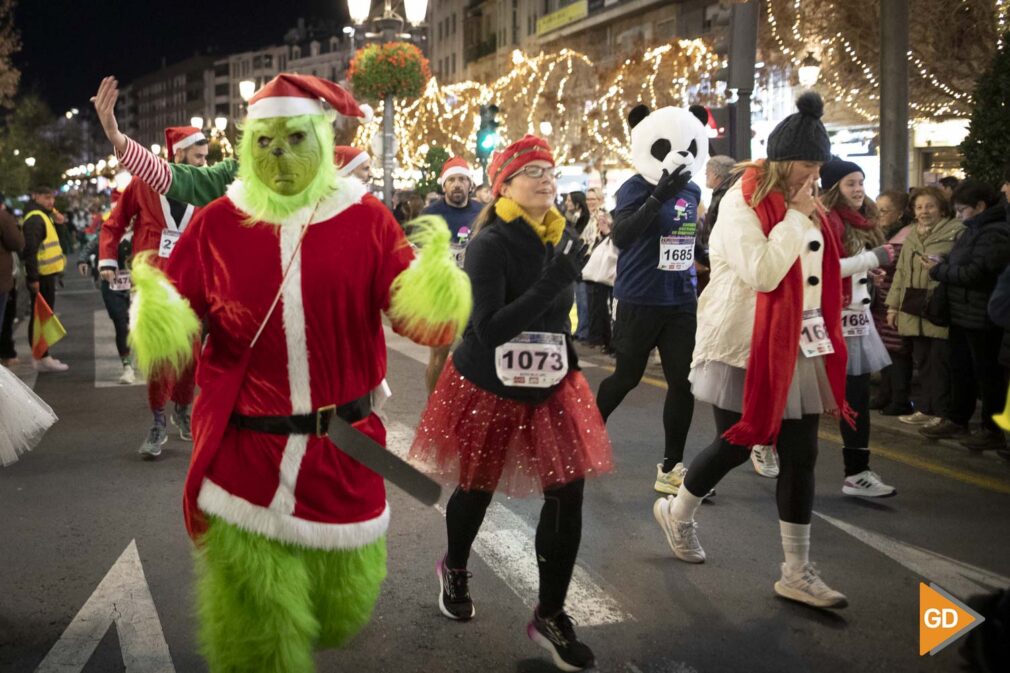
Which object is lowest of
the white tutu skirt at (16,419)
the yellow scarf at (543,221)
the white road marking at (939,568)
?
the white road marking at (939,568)

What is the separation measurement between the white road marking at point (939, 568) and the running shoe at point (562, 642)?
5.80 feet

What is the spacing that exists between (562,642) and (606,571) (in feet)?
3.43

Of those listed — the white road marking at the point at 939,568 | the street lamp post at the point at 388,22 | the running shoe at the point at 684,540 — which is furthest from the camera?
the street lamp post at the point at 388,22

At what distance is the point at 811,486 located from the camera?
4355 millimetres

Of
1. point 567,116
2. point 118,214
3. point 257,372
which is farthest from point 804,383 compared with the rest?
point 567,116

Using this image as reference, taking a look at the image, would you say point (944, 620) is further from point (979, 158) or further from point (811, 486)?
point (979, 158)

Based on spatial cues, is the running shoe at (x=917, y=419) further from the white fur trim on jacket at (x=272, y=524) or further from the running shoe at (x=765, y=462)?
the white fur trim on jacket at (x=272, y=524)

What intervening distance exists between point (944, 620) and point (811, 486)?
105 cm

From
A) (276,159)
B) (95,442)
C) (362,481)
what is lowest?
(95,442)

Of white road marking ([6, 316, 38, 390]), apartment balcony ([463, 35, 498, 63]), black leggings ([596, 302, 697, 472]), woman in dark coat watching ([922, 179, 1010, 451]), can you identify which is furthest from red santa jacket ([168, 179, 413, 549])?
apartment balcony ([463, 35, 498, 63])

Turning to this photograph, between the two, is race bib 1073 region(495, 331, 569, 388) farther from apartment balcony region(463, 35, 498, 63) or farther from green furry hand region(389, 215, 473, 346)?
apartment balcony region(463, 35, 498, 63)

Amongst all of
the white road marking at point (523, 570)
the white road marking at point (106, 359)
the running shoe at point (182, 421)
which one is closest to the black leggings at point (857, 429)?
the white road marking at point (523, 570)

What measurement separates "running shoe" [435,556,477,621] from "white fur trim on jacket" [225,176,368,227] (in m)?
1.70

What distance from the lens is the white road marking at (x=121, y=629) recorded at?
12.6ft
